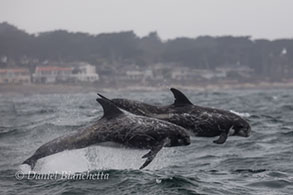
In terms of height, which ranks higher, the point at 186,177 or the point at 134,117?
the point at 134,117

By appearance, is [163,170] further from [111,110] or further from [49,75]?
[49,75]

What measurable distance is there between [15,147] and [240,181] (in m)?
9.95

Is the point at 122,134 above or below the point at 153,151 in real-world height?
above

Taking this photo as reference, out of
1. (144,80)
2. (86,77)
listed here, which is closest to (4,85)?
(86,77)

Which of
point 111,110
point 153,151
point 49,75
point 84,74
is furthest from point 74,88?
point 153,151

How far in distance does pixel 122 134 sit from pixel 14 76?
145 meters

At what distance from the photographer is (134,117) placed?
15.4 m

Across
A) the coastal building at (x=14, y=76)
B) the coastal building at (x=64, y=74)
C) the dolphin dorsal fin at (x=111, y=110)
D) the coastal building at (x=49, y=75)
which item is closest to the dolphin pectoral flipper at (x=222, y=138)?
the dolphin dorsal fin at (x=111, y=110)

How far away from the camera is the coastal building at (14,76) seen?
15238 cm

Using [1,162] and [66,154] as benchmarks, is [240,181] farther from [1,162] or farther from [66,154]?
[1,162]

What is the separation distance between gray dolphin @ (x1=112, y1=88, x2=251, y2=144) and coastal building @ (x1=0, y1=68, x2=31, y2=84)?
453ft

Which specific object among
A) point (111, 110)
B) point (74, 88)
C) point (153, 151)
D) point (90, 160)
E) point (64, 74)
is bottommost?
point (74, 88)

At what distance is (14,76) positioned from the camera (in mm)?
155250

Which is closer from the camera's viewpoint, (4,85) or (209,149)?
(209,149)
